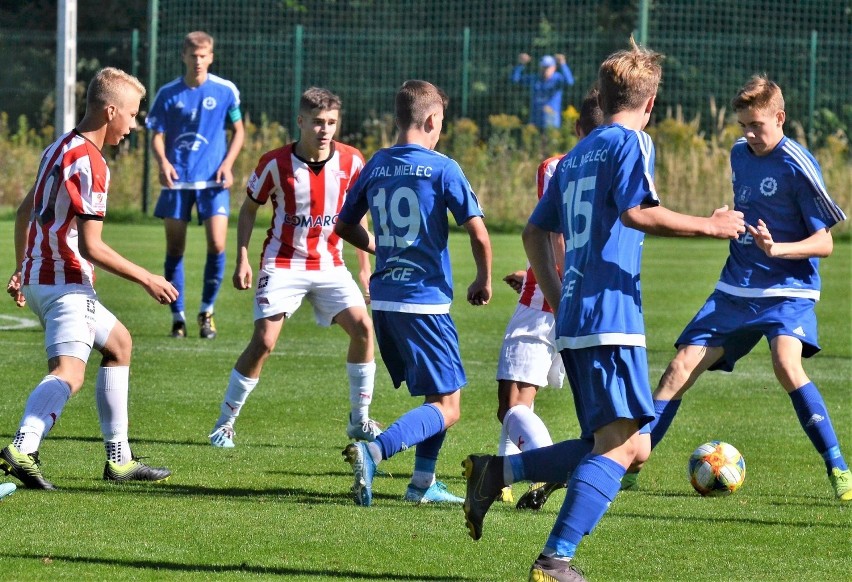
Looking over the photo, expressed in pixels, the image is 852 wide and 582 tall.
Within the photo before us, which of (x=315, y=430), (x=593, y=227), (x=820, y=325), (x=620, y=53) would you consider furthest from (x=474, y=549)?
(x=820, y=325)

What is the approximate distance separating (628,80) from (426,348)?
65.8 inches

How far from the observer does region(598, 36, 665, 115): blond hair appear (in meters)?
4.57

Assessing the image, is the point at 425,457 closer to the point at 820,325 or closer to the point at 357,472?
the point at 357,472

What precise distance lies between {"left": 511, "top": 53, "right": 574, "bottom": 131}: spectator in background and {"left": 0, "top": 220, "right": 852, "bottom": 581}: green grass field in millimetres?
14349

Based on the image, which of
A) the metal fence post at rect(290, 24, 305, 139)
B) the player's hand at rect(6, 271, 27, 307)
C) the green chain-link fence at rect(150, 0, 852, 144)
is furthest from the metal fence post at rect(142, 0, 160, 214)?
the player's hand at rect(6, 271, 27, 307)

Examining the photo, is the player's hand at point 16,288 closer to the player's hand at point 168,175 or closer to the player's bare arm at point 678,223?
the player's bare arm at point 678,223

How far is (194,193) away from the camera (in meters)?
11.5

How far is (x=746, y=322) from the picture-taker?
645 centimetres

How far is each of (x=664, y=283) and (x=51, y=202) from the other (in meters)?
10.6

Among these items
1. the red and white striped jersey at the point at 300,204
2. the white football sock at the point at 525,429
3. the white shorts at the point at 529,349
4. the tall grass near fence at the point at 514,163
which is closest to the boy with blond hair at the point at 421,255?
the white football sock at the point at 525,429

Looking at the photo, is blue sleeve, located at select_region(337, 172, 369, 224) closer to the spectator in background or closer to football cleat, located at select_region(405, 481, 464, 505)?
football cleat, located at select_region(405, 481, 464, 505)

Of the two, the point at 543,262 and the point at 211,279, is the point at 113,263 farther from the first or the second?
the point at 211,279

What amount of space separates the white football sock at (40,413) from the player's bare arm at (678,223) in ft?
8.75

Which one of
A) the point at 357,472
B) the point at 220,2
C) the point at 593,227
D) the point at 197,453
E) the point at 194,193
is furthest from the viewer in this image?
the point at 220,2
